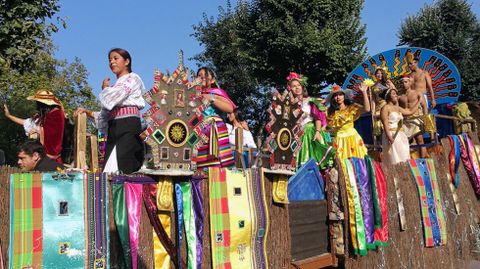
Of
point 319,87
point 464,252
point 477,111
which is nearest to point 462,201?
point 464,252

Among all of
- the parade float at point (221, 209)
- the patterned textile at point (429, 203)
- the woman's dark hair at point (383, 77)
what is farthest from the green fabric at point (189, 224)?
the woman's dark hair at point (383, 77)

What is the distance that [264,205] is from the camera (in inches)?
172

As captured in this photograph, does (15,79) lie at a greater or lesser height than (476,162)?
greater

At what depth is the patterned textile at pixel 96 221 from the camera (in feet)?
10.3

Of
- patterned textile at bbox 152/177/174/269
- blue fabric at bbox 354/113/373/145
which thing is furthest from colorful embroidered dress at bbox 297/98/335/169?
blue fabric at bbox 354/113/373/145

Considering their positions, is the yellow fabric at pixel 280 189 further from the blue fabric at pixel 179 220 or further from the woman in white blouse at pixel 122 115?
the woman in white blouse at pixel 122 115

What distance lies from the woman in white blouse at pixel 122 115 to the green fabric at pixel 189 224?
56 cm

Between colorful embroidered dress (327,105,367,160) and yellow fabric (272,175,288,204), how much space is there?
2221 mm

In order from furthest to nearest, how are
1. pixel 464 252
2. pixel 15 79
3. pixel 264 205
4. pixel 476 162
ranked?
pixel 15 79 → pixel 476 162 → pixel 464 252 → pixel 264 205

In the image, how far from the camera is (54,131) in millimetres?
4922

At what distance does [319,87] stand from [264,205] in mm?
14298

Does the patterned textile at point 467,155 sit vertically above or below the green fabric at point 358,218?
above

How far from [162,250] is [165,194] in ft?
1.31

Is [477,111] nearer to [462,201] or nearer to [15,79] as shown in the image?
[462,201]
